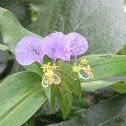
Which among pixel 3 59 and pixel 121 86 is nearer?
pixel 121 86

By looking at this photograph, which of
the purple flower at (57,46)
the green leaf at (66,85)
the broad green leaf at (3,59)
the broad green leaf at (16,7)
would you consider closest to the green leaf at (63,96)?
the green leaf at (66,85)

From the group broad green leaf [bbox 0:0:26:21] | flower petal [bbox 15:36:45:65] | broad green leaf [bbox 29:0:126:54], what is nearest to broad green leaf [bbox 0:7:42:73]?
flower petal [bbox 15:36:45:65]

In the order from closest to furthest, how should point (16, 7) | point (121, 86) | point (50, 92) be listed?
point (50, 92), point (121, 86), point (16, 7)

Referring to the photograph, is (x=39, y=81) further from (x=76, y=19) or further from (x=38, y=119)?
(x=76, y=19)

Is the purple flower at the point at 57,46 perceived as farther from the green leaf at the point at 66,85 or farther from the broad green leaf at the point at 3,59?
the broad green leaf at the point at 3,59

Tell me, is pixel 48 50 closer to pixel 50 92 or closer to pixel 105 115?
pixel 50 92

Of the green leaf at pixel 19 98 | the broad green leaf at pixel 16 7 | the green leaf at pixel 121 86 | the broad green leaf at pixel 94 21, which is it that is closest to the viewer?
the green leaf at pixel 19 98

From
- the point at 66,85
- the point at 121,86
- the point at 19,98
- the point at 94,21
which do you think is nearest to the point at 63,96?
the point at 66,85
